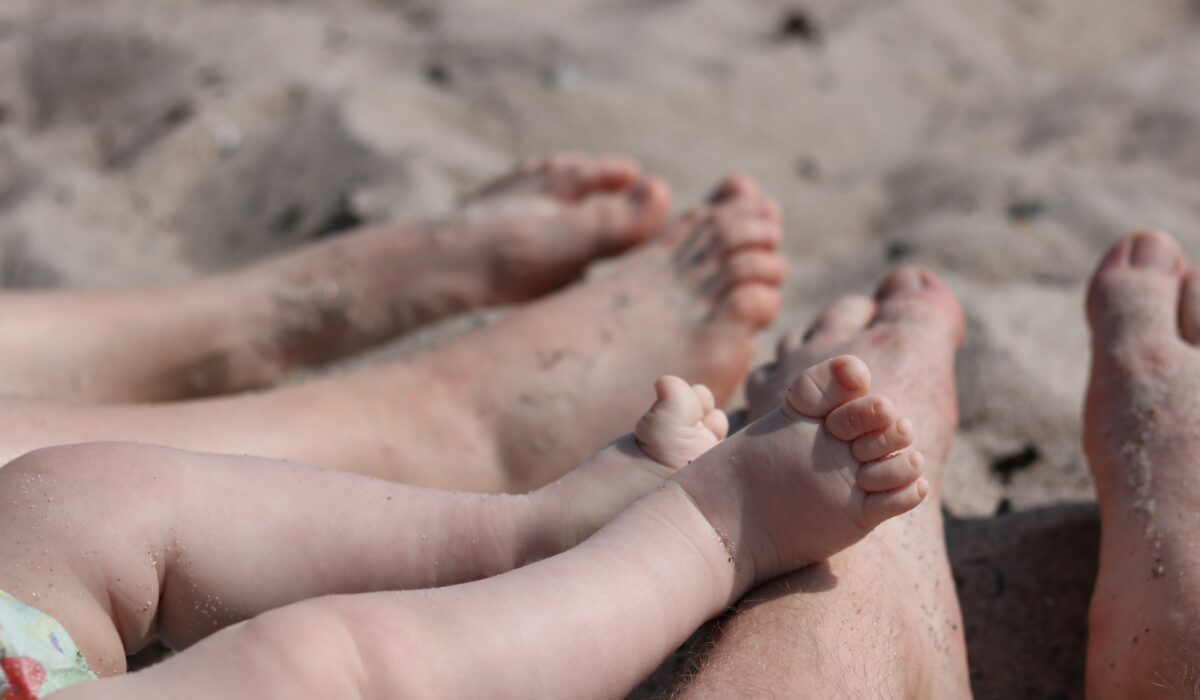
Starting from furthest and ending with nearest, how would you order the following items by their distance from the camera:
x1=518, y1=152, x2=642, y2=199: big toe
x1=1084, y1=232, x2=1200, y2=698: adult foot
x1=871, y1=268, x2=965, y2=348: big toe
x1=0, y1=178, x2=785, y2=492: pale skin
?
x1=518, y1=152, x2=642, y2=199: big toe
x1=871, y1=268, x2=965, y2=348: big toe
x1=0, y1=178, x2=785, y2=492: pale skin
x1=1084, y1=232, x2=1200, y2=698: adult foot

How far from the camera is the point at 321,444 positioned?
1.59 m

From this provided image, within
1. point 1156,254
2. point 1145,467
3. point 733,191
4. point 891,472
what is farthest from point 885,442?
point 733,191

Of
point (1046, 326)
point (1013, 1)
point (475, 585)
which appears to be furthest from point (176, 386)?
point (1013, 1)

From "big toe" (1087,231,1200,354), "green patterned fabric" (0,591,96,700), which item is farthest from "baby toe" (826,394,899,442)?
"green patterned fabric" (0,591,96,700)

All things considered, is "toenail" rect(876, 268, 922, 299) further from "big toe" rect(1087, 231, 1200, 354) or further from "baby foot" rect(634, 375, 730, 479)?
"baby foot" rect(634, 375, 730, 479)

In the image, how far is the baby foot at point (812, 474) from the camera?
47.4 inches

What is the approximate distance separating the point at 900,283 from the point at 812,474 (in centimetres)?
72

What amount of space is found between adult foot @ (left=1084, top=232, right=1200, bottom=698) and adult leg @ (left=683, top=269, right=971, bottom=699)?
19cm

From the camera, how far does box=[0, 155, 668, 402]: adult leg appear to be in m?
1.99

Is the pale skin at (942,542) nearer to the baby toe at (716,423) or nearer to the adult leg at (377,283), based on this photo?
the baby toe at (716,423)

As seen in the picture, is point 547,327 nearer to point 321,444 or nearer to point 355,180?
A: point 321,444

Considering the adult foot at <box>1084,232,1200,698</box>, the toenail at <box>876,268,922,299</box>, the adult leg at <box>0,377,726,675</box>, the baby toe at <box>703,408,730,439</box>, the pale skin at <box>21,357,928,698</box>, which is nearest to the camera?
the pale skin at <box>21,357,928,698</box>

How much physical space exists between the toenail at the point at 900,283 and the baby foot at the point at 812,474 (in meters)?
0.65

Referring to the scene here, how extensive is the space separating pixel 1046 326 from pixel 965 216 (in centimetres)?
41
